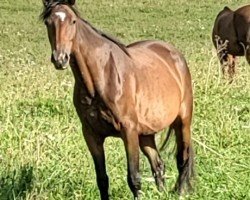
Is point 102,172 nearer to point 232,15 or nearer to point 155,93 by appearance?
point 155,93

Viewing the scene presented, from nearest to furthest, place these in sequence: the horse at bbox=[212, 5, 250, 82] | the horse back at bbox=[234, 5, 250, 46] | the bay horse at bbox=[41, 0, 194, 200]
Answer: the bay horse at bbox=[41, 0, 194, 200] → the horse at bbox=[212, 5, 250, 82] → the horse back at bbox=[234, 5, 250, 46]

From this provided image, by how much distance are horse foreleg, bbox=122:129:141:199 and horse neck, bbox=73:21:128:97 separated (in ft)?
1.44

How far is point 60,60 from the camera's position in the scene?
17.9ft

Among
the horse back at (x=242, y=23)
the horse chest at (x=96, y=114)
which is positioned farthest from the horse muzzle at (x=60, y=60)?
the horse back at (x=242, y=23)

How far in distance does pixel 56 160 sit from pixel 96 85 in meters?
1.16

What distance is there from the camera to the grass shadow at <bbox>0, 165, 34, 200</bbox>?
631 cm

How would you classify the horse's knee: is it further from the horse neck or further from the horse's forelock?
the horse's forelock

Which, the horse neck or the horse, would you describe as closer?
the horse neck

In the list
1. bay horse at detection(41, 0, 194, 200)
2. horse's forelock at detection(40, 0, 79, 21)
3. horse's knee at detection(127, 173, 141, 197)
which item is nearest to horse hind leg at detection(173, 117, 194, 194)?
bay horse at detection(41, 0, 194, 200)

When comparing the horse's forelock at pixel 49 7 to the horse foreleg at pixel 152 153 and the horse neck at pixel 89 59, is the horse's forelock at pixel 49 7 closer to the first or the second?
the horse neck at pixel 89 59

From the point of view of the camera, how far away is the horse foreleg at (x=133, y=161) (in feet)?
19.9

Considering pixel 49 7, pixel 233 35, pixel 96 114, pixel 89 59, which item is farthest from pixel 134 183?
pixel 233 35

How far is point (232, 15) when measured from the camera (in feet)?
48.8

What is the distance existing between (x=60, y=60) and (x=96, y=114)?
64 centimetres
